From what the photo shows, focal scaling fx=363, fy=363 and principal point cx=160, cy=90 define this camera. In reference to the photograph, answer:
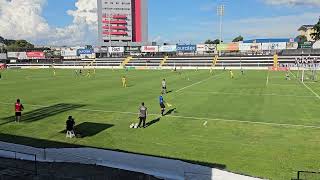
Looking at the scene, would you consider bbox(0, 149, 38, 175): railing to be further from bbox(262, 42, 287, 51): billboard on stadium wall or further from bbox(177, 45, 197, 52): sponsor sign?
bbox(177, 45, 197, 52): sponsor sign

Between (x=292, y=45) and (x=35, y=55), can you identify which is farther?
(x=35, y=55)

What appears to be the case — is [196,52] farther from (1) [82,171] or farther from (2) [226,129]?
(1) [82,171]

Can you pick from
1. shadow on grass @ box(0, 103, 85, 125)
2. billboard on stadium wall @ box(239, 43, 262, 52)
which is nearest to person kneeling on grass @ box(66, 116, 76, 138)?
shadow on grass @ box(0, 103, 85, 125)

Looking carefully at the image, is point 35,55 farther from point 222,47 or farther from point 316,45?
point 316,45

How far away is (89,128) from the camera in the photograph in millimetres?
22812

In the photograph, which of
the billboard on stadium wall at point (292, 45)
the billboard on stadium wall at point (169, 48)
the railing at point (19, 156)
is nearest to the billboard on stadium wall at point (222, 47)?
the billboard on stadium wall at point (169, 48)

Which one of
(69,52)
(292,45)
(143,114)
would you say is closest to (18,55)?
(69,52)

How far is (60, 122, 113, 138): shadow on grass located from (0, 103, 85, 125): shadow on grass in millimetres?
4176

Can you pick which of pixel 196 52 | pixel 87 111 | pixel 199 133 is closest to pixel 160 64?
pixel 196 52

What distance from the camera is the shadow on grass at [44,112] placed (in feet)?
84.2

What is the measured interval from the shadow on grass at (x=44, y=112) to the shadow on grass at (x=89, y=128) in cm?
418

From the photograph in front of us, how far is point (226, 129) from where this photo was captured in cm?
2236

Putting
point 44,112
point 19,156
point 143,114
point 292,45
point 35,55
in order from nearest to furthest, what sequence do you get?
point 19,156 < point 143,114 < point 44,112 < point 292,45 < point 35,55

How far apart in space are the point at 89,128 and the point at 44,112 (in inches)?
292
